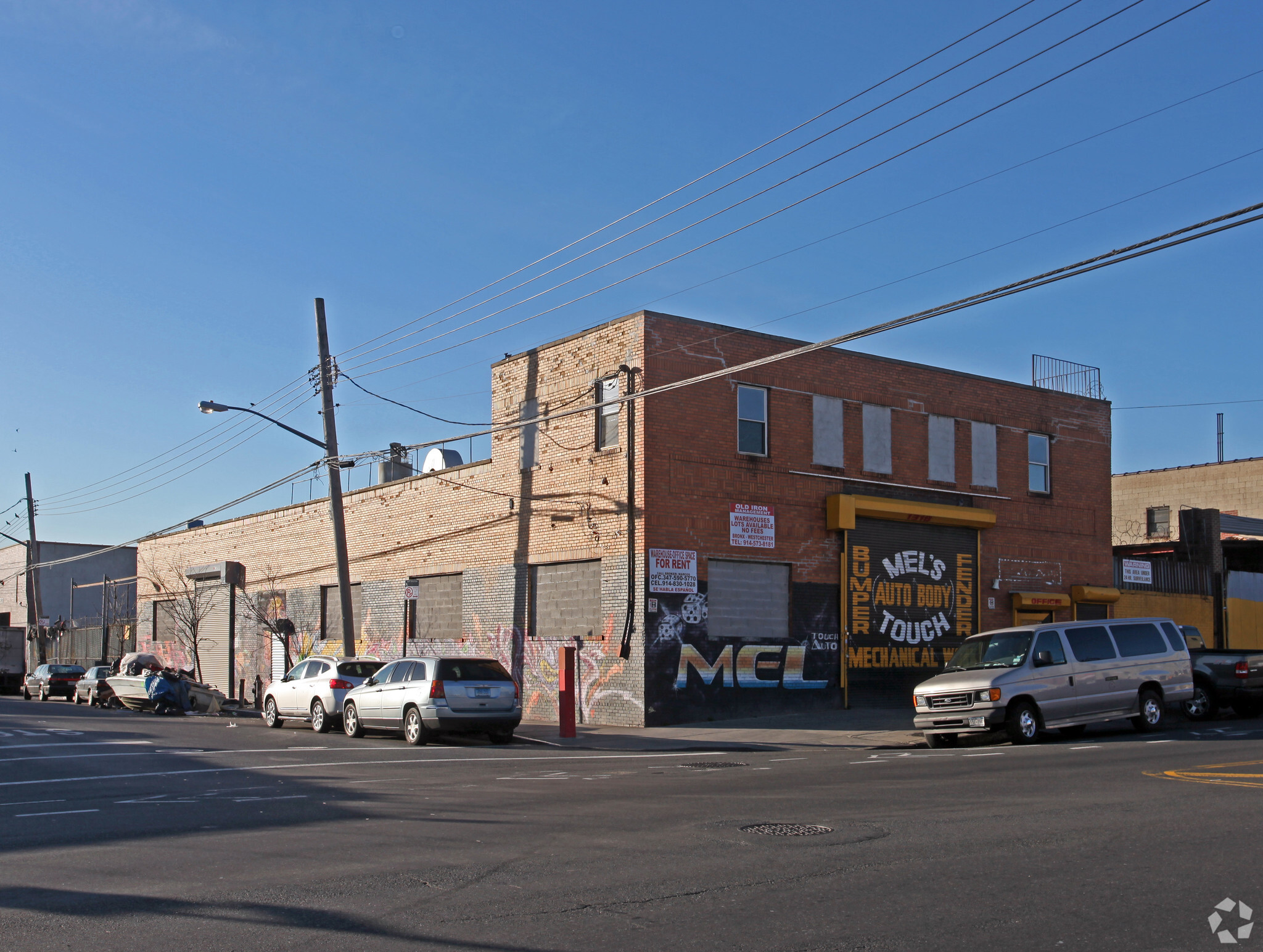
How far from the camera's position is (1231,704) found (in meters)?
22.1

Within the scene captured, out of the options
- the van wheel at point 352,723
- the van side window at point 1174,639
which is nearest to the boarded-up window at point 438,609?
the van wheel at point 352,723

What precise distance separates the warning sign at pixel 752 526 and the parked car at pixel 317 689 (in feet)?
26.2

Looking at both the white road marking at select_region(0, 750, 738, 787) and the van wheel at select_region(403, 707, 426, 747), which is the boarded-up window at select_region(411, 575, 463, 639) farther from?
the white road marking at select_region(0, 750, 738, 787)

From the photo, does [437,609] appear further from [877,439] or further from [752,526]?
[877,439]

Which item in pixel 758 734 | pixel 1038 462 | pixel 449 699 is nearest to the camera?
pixel 449 699

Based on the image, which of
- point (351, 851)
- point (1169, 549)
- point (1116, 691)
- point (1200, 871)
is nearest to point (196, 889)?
point (351, 851)

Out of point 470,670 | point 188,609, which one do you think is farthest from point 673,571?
point 188,609

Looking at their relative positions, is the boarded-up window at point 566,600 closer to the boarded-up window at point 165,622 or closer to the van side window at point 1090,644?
the van side window at point 1090,644

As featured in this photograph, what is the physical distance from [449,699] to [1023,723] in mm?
9625

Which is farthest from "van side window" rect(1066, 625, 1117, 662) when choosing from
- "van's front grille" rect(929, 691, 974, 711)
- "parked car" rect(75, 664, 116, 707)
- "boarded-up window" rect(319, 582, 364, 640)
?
"parked car" rect(75, 664, 116, 707)

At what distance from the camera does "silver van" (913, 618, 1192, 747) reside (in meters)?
18.3

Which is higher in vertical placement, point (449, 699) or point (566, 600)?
point (566, 600)

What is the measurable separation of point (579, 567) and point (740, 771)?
446 inches

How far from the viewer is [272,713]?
83.5 ft
